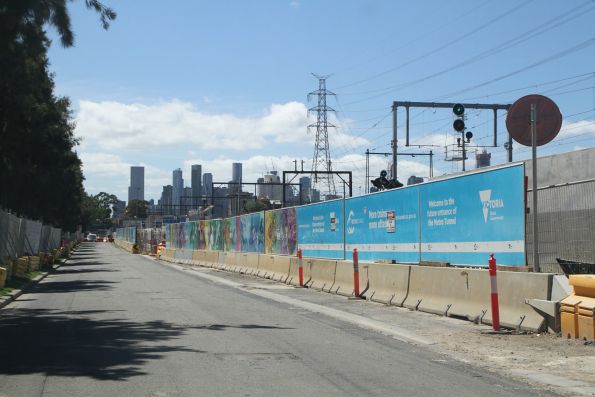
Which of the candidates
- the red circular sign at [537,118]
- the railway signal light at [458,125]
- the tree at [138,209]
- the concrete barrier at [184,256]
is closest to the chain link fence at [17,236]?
the concrete barrier at [184,256]

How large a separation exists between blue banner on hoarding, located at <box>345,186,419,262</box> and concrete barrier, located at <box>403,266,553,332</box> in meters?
1.69

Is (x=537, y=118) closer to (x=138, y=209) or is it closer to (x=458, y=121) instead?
(x=458, y=121)

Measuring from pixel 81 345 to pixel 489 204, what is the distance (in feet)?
26.6

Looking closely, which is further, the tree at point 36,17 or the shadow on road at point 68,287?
the shadow on road at point 68,287

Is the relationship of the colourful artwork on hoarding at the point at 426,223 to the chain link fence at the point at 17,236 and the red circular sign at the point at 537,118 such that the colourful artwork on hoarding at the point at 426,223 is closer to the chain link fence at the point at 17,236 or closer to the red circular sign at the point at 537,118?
the red circular sign at the point at 537,118

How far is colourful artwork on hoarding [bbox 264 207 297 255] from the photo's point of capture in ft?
89.0

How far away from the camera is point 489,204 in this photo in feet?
43.6

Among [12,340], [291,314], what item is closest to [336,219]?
[291,314]

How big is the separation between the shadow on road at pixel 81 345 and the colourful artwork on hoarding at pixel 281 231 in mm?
13401

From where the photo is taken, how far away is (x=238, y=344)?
34.1ft

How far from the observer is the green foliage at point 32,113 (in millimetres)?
11484

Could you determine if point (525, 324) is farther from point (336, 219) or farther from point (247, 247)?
point (247, 247)

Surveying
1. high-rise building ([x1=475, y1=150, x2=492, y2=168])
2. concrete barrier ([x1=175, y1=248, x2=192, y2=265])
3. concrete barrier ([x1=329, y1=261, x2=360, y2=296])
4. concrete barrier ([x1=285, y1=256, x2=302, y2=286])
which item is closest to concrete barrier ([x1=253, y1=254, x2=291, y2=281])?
concrete barrier ([x1=285, y1=256, x2=302, y2=286])

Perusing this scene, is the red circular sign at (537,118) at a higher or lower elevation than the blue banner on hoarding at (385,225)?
higher
